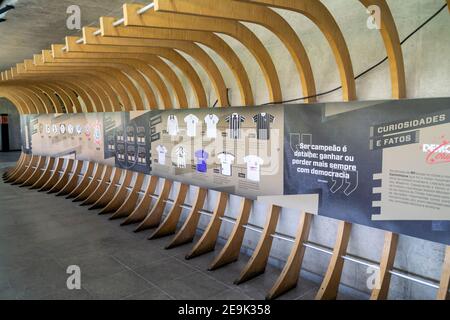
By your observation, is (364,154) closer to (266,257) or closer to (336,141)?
(336,141)

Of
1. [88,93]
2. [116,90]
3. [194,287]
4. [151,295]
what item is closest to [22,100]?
[88,93]

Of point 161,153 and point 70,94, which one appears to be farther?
point 70,94

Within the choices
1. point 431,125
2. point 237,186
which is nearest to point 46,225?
point 237,186

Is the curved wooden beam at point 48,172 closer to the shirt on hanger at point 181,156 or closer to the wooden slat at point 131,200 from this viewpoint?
the wooden slat at point 131,200

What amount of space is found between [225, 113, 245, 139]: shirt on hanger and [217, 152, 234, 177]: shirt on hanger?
0.25 meters

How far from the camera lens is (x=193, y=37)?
148 inches

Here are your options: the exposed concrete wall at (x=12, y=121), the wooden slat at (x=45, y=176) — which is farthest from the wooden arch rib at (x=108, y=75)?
the exposed concrete wall at (x=12, y=121)

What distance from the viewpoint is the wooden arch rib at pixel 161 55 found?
4141 mm

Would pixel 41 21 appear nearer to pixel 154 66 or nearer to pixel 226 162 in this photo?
pixel 154 66

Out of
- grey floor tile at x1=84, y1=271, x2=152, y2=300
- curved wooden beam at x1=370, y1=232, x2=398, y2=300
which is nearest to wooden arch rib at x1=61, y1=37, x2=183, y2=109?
grey floor tile at x1=84, y1=271, x2=152, y2=300

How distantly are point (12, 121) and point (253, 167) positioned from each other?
64.5 feet

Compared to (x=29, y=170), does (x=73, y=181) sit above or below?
below

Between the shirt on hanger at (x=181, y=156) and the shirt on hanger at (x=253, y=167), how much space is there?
1.27 metres
